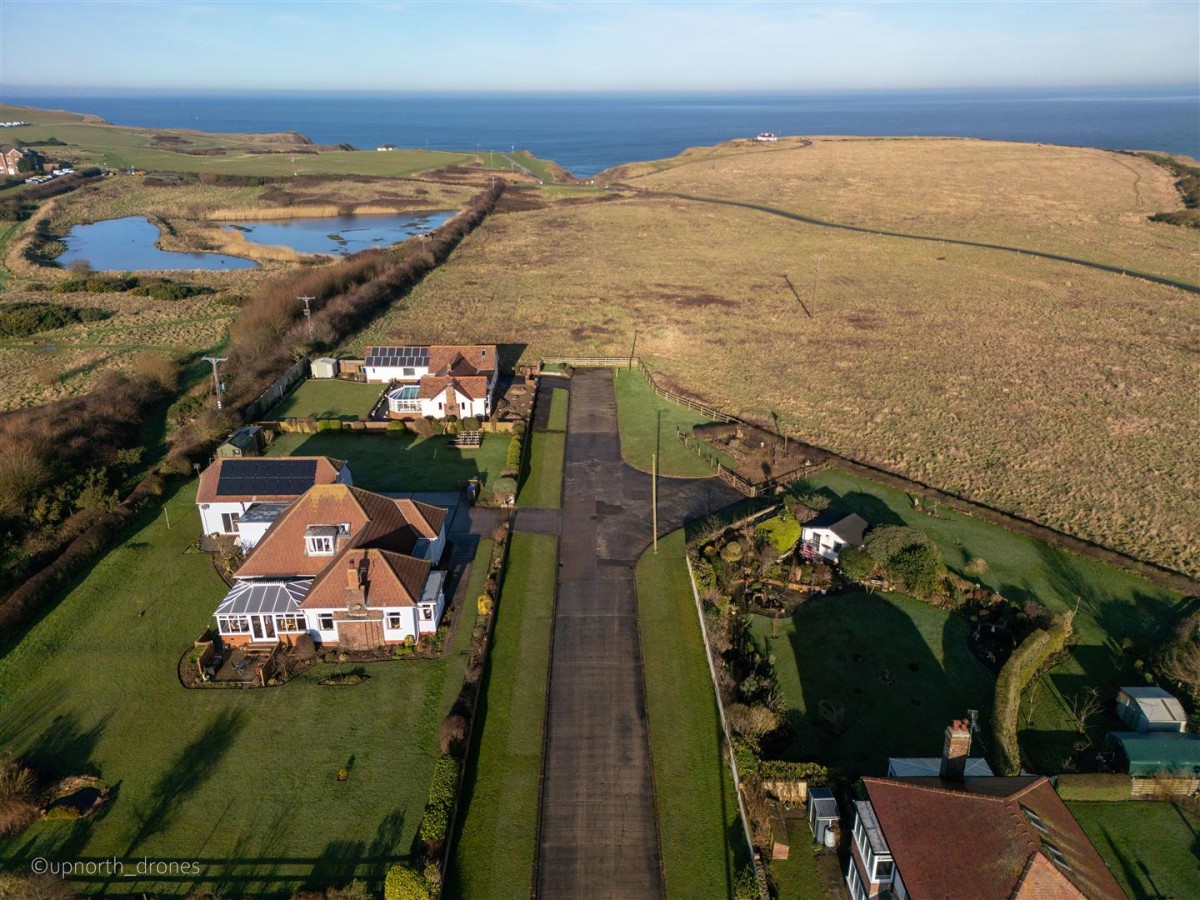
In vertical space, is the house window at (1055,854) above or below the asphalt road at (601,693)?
above

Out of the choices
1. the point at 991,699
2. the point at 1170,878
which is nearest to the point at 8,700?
the point at 991,699

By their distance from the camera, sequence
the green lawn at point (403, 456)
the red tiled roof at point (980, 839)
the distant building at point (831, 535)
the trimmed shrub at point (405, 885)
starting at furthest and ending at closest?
the green lawn at point (403, 456) < the distant building at point (831, 535) < the trimmed shrub at point (405, 885) < the red tiled roof at point (980, 839)

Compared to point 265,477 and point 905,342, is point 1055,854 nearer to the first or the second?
point 265,477

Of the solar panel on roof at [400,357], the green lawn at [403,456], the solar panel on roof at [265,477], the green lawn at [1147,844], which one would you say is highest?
the solar panel on roof at [400,357]

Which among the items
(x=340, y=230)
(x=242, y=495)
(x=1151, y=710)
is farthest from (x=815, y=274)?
(x=340, y=230)

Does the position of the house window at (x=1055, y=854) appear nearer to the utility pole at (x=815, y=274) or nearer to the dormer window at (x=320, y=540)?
the dormer window at (x=320, y=540)

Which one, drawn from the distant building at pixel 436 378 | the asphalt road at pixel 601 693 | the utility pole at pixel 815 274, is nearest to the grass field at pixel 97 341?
the distant building at pixel 436 378

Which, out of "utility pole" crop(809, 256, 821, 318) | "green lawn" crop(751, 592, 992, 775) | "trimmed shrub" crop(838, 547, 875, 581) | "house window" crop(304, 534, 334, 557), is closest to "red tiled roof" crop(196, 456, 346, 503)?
"house window" crop(304, 534, 334, 557)

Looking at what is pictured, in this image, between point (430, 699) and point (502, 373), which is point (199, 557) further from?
point (502, 373)

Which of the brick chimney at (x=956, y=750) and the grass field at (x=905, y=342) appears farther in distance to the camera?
the grass field at (x=905, y=342)
